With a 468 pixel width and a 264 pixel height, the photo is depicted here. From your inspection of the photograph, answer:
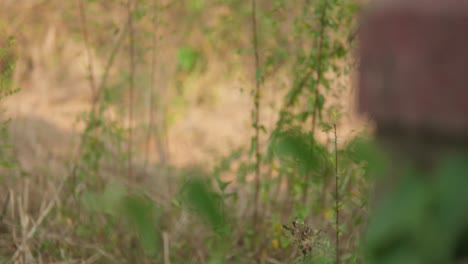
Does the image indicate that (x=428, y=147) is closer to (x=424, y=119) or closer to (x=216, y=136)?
(x=424, y=119)

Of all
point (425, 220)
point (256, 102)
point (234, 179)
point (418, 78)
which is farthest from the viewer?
point (234, 179)

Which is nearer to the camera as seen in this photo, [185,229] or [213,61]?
[185,229]

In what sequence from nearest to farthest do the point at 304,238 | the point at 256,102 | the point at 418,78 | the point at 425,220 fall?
the point at 425,220, the point at 418,78, the point at 304,238, the point at 256,102

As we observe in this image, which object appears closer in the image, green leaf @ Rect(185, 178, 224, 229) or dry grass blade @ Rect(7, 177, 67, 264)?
green leaf @ Rect(185, 178, 224, 229)

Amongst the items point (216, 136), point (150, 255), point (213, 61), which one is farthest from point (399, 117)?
point (213, 61)

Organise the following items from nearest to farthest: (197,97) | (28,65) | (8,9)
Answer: (8,9) → (28,65) → (197,97)

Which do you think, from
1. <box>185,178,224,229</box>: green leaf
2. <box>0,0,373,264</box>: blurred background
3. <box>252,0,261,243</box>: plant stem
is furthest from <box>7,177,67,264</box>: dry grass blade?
<box>185,178,224,229</box>: green leaf

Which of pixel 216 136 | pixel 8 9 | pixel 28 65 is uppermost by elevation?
pixel 8 9

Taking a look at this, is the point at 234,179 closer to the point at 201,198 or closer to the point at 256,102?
the point at 256,102

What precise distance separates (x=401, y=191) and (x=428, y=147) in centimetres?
12

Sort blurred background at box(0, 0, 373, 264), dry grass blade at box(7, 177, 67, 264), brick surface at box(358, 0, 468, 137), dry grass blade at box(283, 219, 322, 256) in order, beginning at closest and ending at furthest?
1. brick surface at box(358, 0, 468, 137)
2. dry grass blade at box(283, 219, 322, 256)
3. blurred background at box(0, 0, 373, 264)
4. dry grass blade at box(7, 177, 67, 264)

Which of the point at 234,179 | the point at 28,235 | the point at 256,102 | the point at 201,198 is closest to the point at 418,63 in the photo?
the point at 201,198

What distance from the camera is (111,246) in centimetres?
256

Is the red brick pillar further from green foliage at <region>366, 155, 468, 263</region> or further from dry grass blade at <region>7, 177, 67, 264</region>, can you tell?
dry grass blade at <region>7, 177, 67, 264</region>
